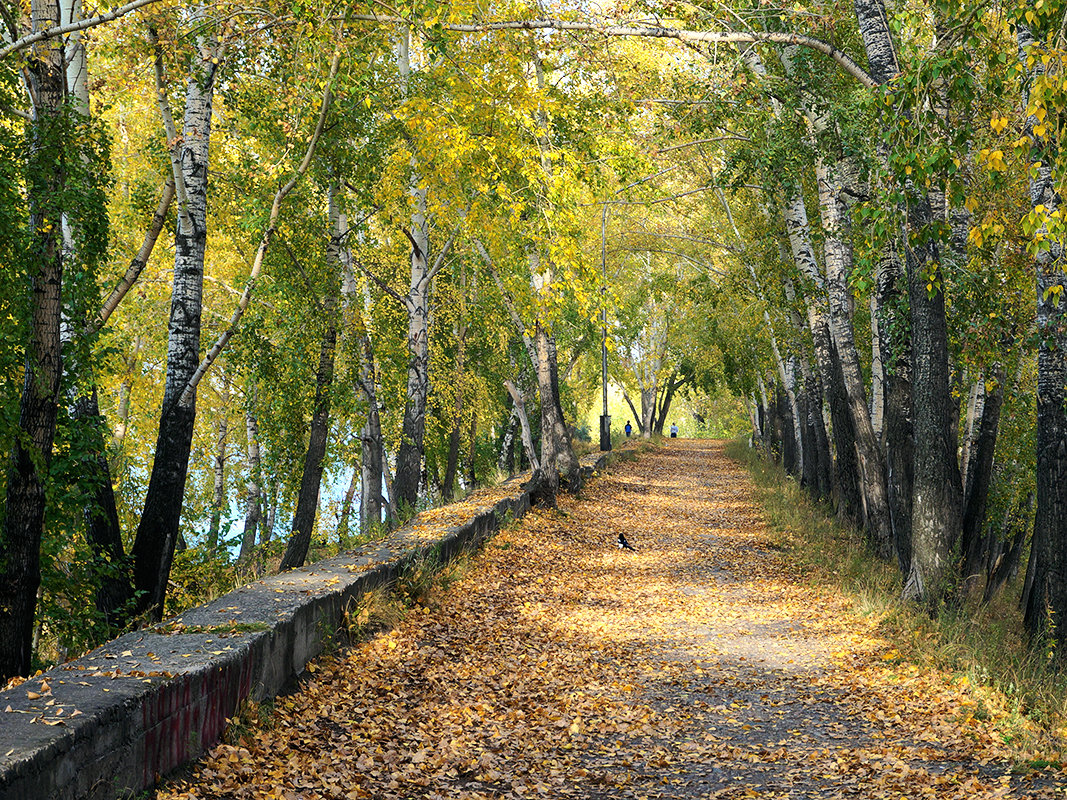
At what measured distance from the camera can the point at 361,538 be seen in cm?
1347

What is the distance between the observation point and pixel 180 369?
9.21 metres

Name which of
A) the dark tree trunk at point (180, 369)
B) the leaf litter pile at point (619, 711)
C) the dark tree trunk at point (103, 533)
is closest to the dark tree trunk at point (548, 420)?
the leaf litter pile at point (619, 711)

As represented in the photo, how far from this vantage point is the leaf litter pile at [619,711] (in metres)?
5.66

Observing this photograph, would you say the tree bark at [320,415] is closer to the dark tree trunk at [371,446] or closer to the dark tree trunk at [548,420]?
the dark tree trunk at [371,446]

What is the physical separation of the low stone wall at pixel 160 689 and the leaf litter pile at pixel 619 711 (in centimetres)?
24

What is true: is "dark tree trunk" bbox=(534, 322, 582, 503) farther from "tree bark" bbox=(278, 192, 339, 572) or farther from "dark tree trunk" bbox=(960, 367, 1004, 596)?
"dark tree trunk" bbox=(960, 367, 1004, 596)

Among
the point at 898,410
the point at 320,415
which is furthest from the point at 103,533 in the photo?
the point at 898,410

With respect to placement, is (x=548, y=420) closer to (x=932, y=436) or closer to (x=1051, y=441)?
(x=932, y=436)

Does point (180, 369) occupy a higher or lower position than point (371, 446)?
higher

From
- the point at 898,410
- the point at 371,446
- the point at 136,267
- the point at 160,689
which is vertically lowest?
the point at 160,689

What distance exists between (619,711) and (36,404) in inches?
201

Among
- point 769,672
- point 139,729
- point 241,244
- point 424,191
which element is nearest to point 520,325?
point 424,191

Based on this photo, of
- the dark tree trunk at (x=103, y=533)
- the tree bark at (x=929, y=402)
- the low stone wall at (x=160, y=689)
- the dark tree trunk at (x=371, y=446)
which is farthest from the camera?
the dark tree trunk at (x=371, y=446)

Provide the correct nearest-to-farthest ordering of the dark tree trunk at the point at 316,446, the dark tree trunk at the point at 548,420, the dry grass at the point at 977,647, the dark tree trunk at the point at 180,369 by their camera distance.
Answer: the dry grass at the point at 977,647, the dark tree trunk at the point at 180,369, the dark tree trunk at the point at 316,446, the dark tree trunk at the point at 548,420
